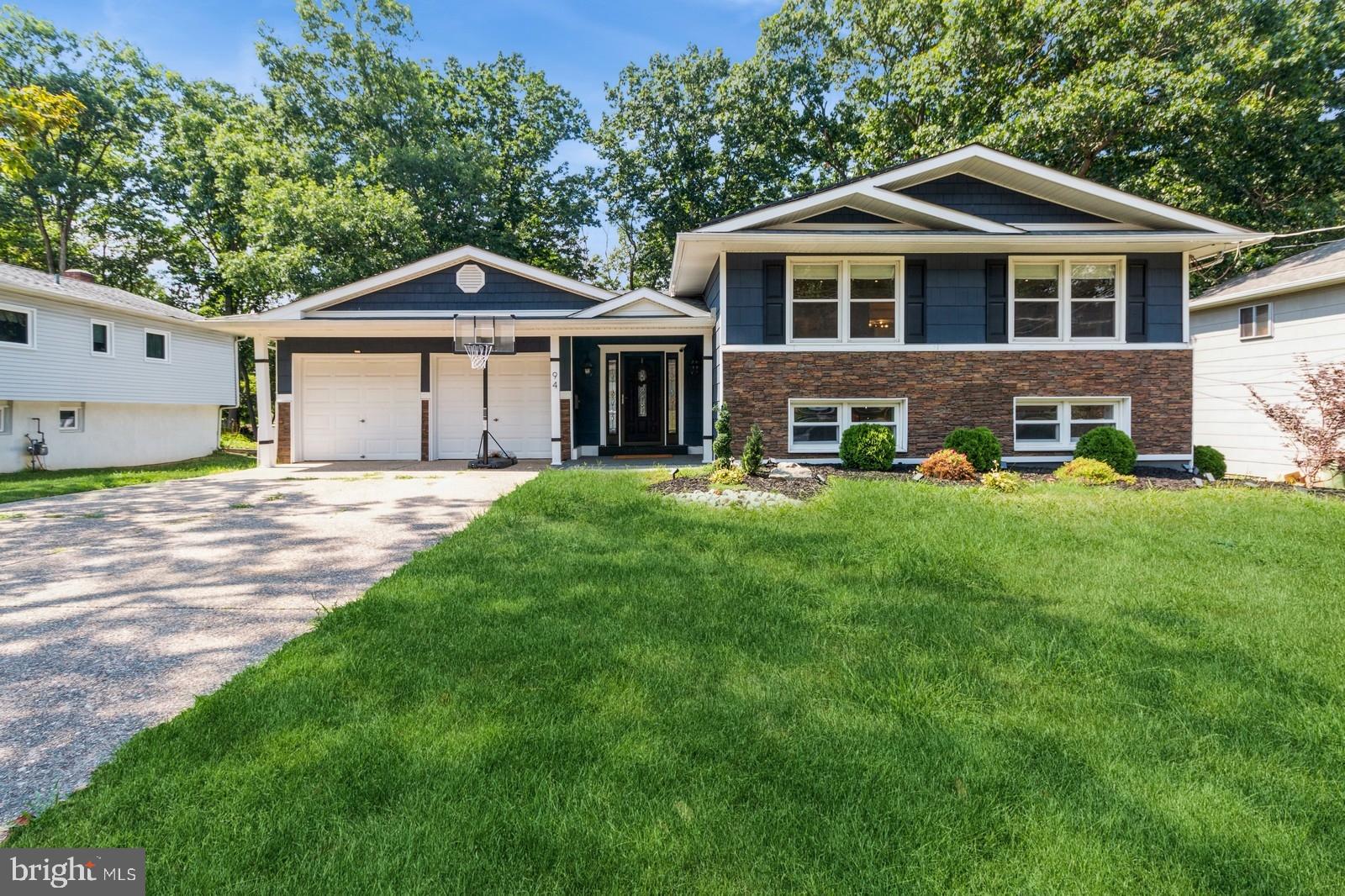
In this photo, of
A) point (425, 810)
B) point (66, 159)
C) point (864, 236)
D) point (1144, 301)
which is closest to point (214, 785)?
point (425, 810)

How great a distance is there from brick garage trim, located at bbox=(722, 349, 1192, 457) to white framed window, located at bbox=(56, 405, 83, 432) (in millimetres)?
15445

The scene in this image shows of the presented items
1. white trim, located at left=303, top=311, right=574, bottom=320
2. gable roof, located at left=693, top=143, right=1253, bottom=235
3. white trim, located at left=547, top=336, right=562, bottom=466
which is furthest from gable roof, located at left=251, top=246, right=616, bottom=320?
gable roof, located at left=693, top=143, right=1253, bottom=235

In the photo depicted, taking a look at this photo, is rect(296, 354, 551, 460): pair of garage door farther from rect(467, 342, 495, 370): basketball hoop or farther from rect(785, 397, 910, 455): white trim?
rect(785, 397, 910, 455): white trim

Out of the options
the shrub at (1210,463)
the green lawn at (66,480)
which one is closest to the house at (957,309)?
the shrub at (1210,463)

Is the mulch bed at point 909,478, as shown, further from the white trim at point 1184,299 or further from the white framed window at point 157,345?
the white framed window at point 157,345

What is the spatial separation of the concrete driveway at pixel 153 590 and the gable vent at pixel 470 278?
6027mm

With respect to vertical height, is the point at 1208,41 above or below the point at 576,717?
above

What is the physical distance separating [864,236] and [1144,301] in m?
5.27

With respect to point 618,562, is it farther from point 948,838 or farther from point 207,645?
point 948,838

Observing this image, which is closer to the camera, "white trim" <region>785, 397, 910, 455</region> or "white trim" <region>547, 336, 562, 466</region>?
"white trim" <region>785, 397, 910, 455</region>

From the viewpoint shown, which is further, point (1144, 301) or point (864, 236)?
point (1144, 301)

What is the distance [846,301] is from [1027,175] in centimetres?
394

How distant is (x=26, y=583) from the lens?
438cm

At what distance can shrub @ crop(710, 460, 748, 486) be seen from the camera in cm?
776
